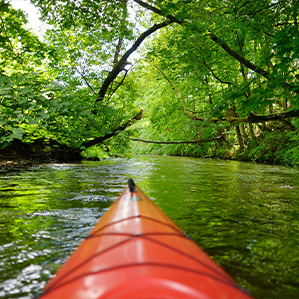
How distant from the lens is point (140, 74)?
38.3 ft

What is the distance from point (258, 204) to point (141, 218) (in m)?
2.75

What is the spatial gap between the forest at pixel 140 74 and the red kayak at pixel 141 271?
295 cm

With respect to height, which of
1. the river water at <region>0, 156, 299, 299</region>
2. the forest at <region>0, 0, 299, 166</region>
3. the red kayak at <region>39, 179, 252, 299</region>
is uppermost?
the forest at <region>0, 0, 299, 166</region>

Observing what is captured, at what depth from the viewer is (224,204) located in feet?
12.4

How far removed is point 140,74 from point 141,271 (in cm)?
1142

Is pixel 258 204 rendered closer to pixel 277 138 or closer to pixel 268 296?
pixel 268 296

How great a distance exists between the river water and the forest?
1.24 m

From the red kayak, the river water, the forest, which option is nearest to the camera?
the red kayak

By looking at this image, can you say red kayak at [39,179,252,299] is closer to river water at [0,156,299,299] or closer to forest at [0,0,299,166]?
river water at [0,156,299,299]

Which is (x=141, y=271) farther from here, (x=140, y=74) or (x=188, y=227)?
(x=140, y=74)

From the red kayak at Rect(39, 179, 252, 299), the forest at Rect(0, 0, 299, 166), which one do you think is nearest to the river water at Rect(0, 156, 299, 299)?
the red kayak at Rect(39, 179, 252, 299)

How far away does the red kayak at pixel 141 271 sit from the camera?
2.92ft

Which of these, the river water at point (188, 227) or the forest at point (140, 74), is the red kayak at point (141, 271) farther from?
the forest at point (140, 74)

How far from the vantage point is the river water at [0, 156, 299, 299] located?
66.8 inches
